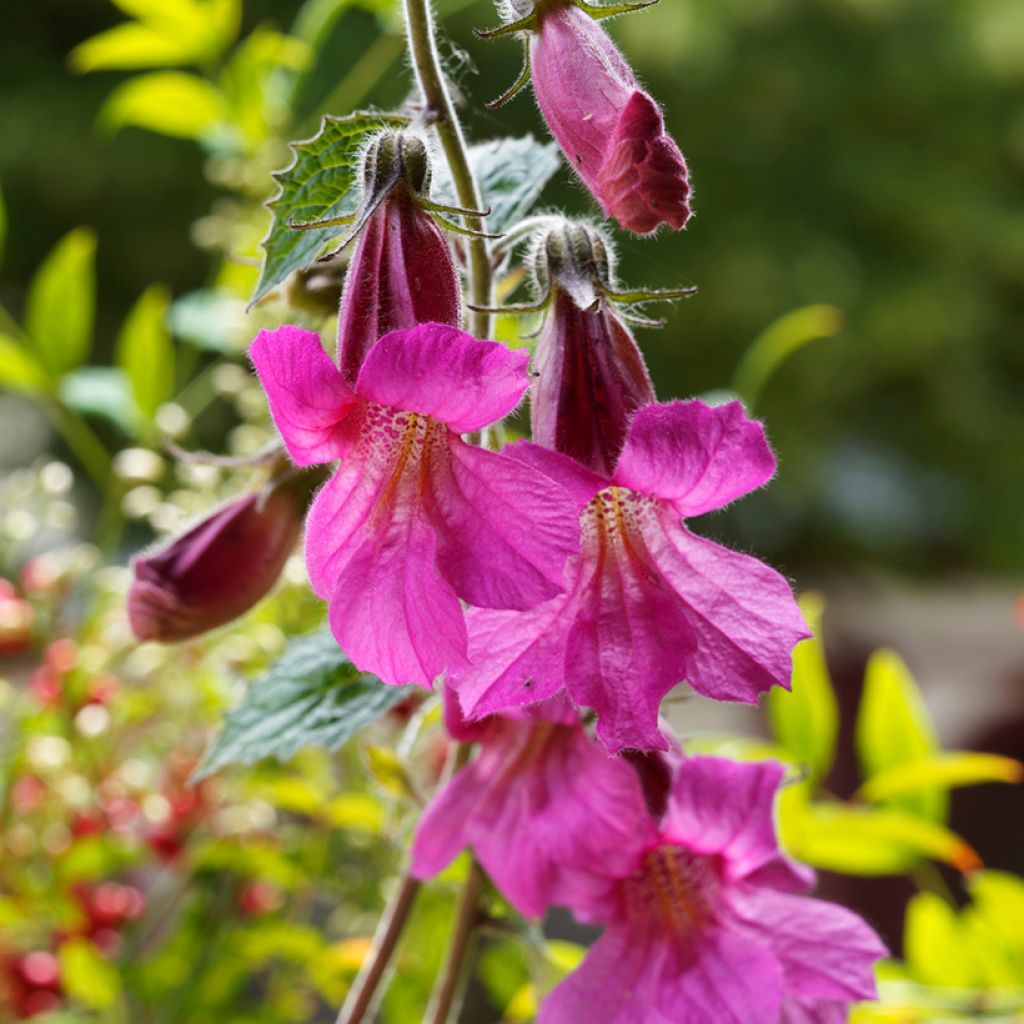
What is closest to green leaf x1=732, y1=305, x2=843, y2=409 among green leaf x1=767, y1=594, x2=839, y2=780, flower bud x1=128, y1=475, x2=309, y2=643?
green leaf x1=767, y1=594, x2=839, y2=780

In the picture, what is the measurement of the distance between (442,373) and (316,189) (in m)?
0.05

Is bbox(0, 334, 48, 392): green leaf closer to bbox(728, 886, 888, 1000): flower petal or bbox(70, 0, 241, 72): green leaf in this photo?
bbox(70, 0, 241, 72): green leaf

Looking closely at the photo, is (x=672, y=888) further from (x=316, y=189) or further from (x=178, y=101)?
(x=178, y=101)

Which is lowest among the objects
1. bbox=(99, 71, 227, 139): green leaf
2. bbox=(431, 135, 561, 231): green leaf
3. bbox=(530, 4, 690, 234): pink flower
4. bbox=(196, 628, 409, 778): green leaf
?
bbox=(196, 628, 409, 778): green leaf

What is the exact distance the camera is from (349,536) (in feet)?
0.51

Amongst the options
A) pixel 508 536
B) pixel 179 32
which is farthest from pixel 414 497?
pixel 179 32

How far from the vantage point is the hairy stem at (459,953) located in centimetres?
21

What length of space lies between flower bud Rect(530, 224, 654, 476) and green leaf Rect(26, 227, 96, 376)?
0.93 ft

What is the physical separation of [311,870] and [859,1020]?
210 millimetres

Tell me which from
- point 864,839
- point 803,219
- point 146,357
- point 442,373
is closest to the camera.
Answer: point 442,373

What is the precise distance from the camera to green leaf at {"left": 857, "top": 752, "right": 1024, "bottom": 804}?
1.06ft

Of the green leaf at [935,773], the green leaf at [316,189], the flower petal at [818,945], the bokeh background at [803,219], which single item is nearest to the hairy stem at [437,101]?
the green leaf at [316,189]

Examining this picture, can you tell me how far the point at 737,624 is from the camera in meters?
0.16

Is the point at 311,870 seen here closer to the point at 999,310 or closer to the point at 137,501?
the point at 137,501
